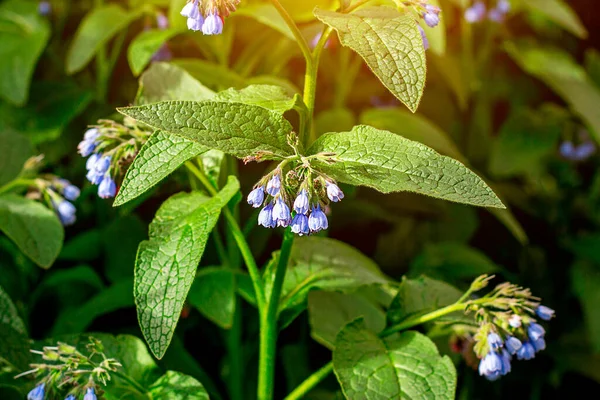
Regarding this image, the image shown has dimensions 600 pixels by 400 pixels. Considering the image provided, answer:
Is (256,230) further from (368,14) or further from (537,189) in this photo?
(537,189)

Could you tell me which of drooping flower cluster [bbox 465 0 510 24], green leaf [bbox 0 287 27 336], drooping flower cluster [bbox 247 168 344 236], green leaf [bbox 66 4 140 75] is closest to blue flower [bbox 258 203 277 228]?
drooping flower cluster [bbox 247 168 344 236]

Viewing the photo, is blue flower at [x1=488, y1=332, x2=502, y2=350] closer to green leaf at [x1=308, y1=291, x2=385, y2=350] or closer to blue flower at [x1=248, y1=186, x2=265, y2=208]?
green leaf at [x1=308, y1=291, x2=385, y2=350]

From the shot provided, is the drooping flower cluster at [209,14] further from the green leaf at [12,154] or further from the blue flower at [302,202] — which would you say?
the green leaf at [12,154]

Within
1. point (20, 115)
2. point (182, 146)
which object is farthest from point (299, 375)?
point (20, 115)

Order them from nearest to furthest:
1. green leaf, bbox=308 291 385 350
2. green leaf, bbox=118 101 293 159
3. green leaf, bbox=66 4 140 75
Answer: green leaf, bbox=118 101 293 159, green leaf, bbox=308 291 385 350, green leaf, bbox=66 4 140 75

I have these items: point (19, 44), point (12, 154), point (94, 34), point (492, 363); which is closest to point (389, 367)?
point (492, 363)

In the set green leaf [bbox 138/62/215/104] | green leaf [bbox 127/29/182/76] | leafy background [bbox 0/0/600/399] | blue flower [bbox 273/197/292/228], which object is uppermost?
blue flower [bbox 273/197/292/228]

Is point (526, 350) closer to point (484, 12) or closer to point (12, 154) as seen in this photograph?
point (12, 154)
